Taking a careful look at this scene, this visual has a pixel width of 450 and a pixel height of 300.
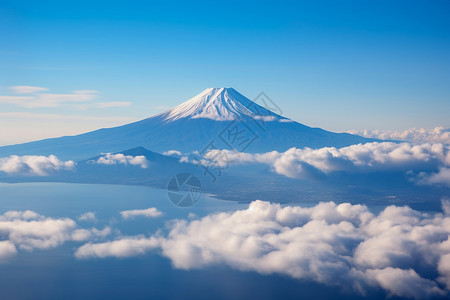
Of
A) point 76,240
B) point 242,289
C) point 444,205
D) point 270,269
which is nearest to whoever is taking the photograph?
point 242,289

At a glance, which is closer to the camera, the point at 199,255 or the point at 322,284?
the point at 322,284

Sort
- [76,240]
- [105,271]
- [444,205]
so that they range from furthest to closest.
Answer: [444,205] → [76,240] → [105,271]

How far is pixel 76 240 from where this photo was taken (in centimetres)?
11800

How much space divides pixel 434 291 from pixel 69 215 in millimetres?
122568

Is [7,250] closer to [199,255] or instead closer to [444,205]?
[199,255]

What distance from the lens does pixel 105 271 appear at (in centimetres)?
9512

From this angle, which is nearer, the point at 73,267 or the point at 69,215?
the point at 73,267

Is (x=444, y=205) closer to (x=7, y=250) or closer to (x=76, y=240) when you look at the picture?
(x=76, y=240)

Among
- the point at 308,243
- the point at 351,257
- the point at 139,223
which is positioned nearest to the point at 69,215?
the point at 139,223

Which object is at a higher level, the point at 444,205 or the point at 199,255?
the point at 444,205

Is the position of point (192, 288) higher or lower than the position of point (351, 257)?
lower

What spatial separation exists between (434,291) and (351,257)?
66.1 ft

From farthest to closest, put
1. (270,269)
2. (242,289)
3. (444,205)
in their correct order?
1. (444,205)
2. (270,269)
3. (242,289)

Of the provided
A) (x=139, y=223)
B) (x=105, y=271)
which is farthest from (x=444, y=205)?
(x=105, y=271)
